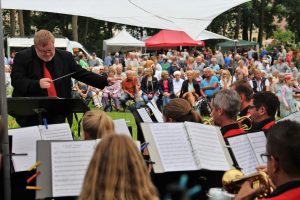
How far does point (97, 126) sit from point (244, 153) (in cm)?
109

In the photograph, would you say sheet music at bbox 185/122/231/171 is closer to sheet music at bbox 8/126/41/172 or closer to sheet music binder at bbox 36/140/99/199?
sheet music binder at bbox 36/140/99/199

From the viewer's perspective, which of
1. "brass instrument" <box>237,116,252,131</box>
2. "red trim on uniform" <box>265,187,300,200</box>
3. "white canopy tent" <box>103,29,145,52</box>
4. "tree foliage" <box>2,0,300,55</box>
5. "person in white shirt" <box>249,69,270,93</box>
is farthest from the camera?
"tree foliage" <box>2,0,300,55</box>

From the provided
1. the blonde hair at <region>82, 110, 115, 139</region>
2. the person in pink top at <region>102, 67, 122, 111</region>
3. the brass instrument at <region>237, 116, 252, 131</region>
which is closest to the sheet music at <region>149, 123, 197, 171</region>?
the blonde hair at <region>82, 110, 115, 139</region>

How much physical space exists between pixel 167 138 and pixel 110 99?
45.5ft

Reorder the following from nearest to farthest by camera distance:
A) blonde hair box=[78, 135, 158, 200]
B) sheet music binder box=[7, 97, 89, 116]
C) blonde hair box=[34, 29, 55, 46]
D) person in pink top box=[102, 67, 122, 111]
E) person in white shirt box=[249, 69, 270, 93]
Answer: blonde hair box=[78, 135, 158, 200] < sheet music binder box=[7, 97, 89, 116] < blonde hair box=[34, 29, 55, 46] < person in white shirt box=[249, 69, 270, 93] < person in pink top box=[102, 67, 122, 111]

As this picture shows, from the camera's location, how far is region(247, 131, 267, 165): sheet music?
430 cm

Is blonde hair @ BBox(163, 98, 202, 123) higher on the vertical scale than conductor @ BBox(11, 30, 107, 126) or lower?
lower

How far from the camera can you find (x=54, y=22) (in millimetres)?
52312

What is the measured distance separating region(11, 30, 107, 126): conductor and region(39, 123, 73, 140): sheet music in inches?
61.5

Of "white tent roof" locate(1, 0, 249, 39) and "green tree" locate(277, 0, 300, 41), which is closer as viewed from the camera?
"white tent roof" locate(1, 0, 249, 39)

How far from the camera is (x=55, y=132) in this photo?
15.8 ft

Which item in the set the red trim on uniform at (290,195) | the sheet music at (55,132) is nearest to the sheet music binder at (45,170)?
the sheet music at (55,132)

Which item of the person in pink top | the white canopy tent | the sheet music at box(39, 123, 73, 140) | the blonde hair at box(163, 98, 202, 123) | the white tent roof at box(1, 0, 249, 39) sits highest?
the white tent roof at box(1, 0, 249, 39)

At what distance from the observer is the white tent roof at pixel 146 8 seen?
607cm
